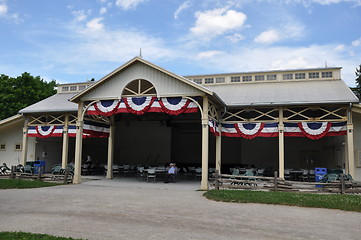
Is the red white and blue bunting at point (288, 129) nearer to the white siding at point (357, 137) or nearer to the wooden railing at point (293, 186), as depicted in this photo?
the white siding at point (357, 137)

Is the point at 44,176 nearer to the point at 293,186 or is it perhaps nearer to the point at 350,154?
the point at 293,186

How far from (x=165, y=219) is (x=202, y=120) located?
24.1 feet

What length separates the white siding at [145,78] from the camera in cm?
1535

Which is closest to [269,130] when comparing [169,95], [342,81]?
[169,95]

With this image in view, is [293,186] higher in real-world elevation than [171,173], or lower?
lower

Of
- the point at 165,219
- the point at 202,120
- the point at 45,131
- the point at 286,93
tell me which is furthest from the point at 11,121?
the point at 165,219

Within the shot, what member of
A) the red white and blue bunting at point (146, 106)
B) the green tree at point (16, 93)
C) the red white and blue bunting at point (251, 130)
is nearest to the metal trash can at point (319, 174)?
the red white and blue bunting at point (251, 130)

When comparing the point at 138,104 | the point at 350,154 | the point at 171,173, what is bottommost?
the point at 171,173

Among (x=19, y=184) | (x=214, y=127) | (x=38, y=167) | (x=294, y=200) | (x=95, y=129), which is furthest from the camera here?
(x=38, y=167)

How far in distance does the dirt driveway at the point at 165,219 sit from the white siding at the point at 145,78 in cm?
555

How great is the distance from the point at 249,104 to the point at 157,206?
8.35 metres

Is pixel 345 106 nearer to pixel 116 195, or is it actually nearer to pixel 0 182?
pixel 116 195

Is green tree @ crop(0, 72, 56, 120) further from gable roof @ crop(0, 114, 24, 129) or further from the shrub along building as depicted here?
gable roof @ crop(0, 114, 24, 129)

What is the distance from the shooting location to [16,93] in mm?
37781
